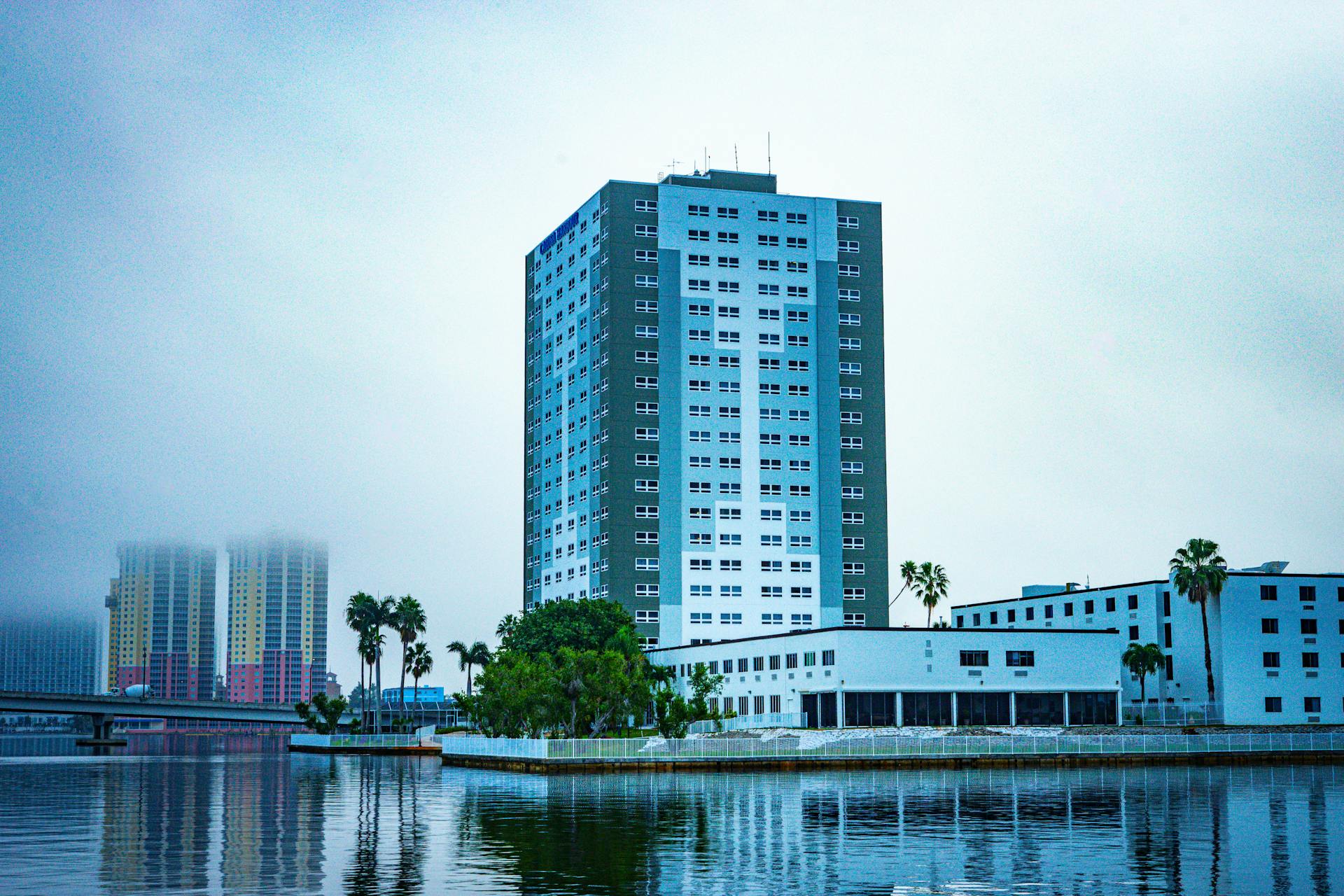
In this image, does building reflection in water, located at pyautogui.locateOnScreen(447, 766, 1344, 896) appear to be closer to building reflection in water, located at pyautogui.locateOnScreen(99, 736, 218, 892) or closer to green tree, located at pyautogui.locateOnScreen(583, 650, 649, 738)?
building reflection in water, located at pyautogui.locateOnScreen(99, 736, 218, 892)

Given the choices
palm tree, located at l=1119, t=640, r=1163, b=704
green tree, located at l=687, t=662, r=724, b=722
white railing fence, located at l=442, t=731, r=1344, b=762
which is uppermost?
palm tree, located at l=1119, t=640, r=1163, b=704

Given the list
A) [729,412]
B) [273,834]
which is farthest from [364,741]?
[273,834]

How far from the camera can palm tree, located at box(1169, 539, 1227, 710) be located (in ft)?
419

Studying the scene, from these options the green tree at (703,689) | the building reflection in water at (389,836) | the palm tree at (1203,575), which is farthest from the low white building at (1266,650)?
the building reflection in water at (389,836)

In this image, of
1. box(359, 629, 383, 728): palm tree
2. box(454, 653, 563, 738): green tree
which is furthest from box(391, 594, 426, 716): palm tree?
box(454, 653, 563, 738): green tree

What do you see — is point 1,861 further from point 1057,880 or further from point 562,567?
point 562,567

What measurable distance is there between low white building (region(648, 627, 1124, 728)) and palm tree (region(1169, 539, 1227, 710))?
7427mm

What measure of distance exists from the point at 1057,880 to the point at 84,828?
35.5m

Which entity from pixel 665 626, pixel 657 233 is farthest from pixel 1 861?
pixel 657 233

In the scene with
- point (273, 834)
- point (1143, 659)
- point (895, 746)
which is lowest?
point (895, 746)

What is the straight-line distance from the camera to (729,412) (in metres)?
159

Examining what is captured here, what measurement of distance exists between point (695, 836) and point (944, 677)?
75.4 metres

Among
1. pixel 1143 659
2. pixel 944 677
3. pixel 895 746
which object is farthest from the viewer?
pixel 1143 659

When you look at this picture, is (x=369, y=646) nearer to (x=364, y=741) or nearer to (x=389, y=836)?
(x=364, y=741)
